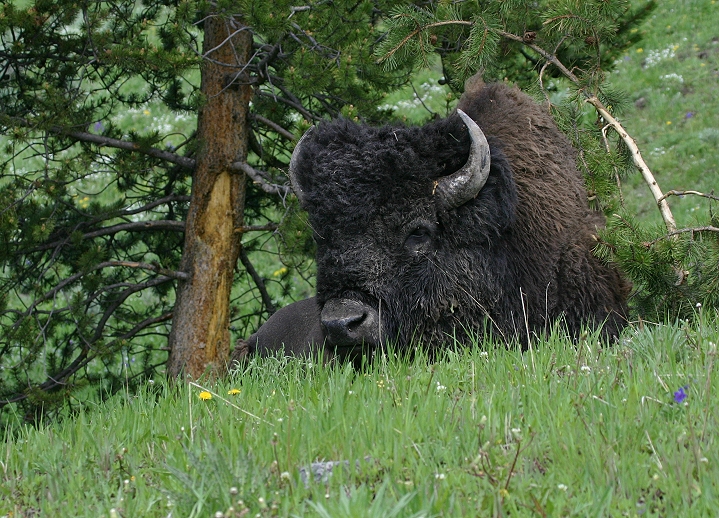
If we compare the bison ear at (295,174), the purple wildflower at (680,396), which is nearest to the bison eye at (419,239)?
the bison ear at (295,174)

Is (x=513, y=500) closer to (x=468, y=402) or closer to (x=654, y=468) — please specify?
(x=654, y=468)

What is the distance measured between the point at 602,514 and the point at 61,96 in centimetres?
683

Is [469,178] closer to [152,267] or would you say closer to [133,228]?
[152,267]

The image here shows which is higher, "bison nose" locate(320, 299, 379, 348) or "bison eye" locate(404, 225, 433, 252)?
"bison eye" locate(404, 225, 433, 252)

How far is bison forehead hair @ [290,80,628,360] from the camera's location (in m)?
6.26

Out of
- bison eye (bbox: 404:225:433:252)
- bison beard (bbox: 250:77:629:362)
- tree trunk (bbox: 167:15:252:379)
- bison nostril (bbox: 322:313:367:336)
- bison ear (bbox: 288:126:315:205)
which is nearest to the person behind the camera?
bison nostril (bbox: 322:313:367:336)

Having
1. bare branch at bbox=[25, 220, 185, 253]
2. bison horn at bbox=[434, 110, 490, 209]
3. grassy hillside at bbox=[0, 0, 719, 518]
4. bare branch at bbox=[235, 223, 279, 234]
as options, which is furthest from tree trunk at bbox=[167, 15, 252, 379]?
grassy hillside at bbox=[0, 0, 719, 518]

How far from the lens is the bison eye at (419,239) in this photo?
6418 millimetres

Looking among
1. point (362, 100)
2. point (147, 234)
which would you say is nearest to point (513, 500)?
point (362, 100)

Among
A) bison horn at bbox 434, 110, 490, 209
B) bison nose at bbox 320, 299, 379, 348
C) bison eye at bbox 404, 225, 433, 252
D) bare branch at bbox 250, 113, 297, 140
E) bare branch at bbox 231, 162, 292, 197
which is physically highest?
bare branch at bbox 250, 113, 297, 140

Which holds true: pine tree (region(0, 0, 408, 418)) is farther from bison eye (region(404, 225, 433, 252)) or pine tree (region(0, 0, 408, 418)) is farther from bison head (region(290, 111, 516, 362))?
bison eye (region(404, 225, 433, 252))

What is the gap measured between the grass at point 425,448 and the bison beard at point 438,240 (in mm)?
1622

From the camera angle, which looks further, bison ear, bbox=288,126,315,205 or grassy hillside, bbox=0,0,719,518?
bison ear, bbox=288,126,315,205

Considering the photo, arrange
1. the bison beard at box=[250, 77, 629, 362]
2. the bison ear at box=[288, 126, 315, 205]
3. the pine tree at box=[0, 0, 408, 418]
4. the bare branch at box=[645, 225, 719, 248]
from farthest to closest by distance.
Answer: the pine tree at box=[0, 0, 408, 418] < the bison ear at box=[288, 126, 315, 205] < the bison beard at box=[250, 77, 629, 362] < the bare branch at box=[645, 225, 719, 248]
